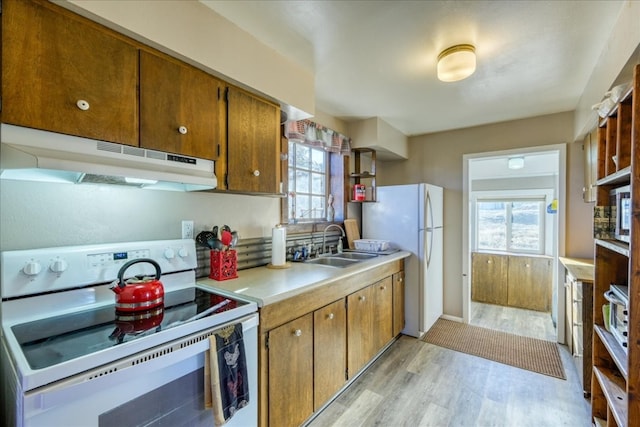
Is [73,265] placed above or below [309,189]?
below

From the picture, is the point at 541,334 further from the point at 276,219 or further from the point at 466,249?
the point at 276,219

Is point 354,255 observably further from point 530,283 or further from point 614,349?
point 530,283

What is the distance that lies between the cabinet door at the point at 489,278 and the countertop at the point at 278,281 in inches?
114

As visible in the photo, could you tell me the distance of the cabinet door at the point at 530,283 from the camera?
3.87 meters

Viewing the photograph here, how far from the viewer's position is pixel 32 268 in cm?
111

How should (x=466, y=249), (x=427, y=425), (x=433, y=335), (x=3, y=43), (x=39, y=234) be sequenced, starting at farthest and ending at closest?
(x=466, y=249) < (x=433, y=335) < (x=427, y=425) < (x=39, y=234) < (x=3, y=43)

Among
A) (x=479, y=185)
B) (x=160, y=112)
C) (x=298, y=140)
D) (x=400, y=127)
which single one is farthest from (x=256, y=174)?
(x=479, y=185)

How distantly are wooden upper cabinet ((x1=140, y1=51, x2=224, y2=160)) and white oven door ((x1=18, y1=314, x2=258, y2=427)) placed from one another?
89 cm

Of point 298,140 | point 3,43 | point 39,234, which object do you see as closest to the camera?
point 3,43

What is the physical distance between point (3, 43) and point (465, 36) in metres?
2.07

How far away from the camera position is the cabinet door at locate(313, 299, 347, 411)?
1756 mm

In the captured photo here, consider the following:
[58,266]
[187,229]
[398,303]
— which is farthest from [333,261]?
[58,266]

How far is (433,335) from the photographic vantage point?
3047 millimetres

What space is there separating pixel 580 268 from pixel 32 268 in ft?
11.5
